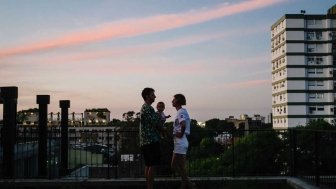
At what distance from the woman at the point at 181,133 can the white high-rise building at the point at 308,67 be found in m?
109

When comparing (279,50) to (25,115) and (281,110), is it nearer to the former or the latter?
(281,110)

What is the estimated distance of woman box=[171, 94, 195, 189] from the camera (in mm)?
8391

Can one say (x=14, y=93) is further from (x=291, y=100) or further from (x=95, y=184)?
(x=291, y=100)

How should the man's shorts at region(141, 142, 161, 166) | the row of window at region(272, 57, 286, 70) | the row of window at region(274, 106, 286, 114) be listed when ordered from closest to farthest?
the man's shorts at region(141, 142, 161, 166) → the row of window at region(274, 106, 286, 114) → the row of window at region(272, 57, 286, 70)

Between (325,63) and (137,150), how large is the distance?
110792 mm

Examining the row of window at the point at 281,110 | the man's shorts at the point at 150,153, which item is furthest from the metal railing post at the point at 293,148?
the row of window at the point at 281,110

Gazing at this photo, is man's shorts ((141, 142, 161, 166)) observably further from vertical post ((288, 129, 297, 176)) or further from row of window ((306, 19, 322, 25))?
row of window ((306, 19, 322, 25))

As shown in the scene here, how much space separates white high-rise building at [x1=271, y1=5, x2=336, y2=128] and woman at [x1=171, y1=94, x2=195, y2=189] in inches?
4306

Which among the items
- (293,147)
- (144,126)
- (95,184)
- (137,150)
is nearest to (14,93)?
(95,184)

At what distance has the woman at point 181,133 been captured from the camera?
839 cm

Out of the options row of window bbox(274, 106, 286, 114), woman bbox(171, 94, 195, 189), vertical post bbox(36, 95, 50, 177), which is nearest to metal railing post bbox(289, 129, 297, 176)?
woman bbox(171, 94, 195, 189)

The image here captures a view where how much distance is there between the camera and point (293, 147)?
10.3 meters

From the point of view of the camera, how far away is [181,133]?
27.4 ft

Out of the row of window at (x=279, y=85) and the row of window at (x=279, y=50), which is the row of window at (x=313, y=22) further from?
the row of window at (x=279, y=85)
